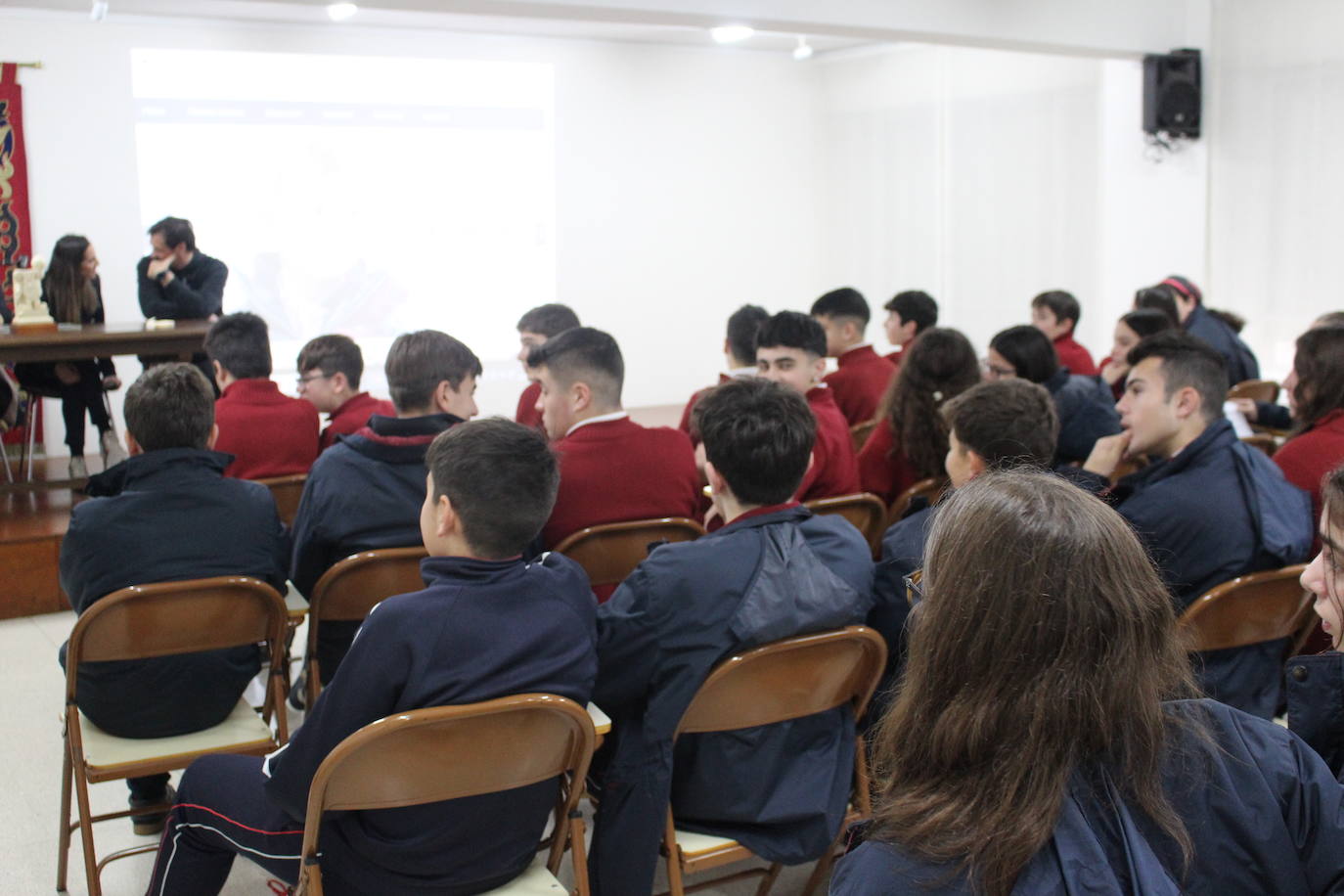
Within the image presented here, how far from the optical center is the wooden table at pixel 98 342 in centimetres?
492

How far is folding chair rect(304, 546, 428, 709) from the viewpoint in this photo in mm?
2459

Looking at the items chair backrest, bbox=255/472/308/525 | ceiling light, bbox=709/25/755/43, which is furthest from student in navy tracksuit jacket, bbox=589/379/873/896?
ceiling light, bbox=709/25/755/43

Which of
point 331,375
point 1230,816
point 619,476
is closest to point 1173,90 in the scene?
point 331,375

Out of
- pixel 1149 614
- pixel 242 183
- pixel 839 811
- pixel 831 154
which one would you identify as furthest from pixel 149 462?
pixel 831 154

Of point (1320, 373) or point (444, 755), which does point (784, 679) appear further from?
point (1320, 373)

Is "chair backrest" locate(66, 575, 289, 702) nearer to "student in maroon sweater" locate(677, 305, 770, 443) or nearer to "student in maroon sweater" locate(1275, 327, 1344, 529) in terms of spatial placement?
"student in maroon sweater" locate(1275, 327, 1344, 529)

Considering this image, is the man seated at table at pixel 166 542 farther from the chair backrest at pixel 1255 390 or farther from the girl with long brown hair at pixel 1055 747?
the chair backrest at pixel 1255 390

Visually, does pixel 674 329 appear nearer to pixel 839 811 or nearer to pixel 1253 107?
pixel 1253 107

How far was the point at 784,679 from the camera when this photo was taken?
1.95m

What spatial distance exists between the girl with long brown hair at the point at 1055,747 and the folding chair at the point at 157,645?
1.61 m

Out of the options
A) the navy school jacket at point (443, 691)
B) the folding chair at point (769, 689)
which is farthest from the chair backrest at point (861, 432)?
the navy school jacket at point (443, 691)

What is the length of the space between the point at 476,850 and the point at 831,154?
929cm

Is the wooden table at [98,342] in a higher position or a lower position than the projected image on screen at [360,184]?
lower

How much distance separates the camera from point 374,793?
1650mm
